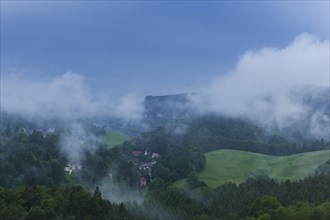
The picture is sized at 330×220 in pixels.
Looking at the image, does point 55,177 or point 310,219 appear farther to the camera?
point 55,177

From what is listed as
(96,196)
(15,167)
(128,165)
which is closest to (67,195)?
(96,196)

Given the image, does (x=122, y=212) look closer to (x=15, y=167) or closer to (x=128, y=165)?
(x=15, y=167)

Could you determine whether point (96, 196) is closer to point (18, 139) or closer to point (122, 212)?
point (122, 212)

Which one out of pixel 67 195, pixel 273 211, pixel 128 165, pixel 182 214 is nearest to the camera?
pixel 67 195

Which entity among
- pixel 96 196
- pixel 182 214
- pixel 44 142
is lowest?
pixel 182 214

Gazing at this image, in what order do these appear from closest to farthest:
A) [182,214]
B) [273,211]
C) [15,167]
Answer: [273,211] < [182,214] < [15,167]

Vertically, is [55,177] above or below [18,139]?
below

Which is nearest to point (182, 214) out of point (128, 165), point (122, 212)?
point (122, 212)

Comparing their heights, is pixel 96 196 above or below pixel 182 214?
above

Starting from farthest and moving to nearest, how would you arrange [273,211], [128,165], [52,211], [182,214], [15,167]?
[128,165]
[15,167]
[182,214]
[273,211]
[52,211]
